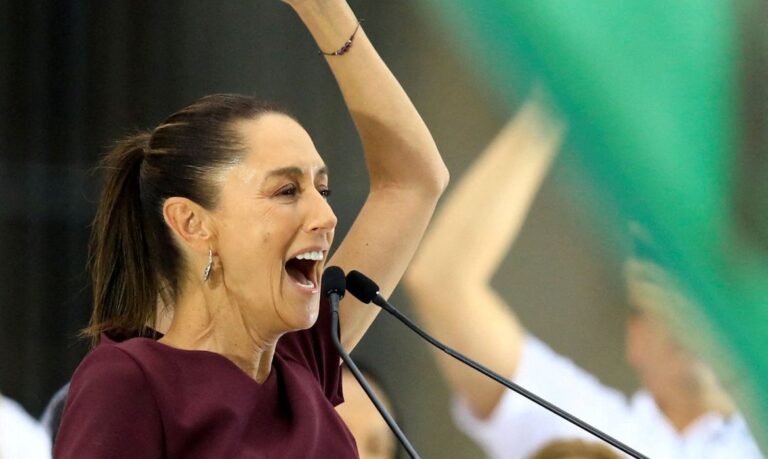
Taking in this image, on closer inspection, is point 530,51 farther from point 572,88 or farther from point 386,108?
point 386,108

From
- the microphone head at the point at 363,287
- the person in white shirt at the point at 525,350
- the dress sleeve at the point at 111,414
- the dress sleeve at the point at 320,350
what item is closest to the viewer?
the dress sleeve at the point at 111,414

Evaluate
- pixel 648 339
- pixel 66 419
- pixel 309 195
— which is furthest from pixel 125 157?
pixel 648 339

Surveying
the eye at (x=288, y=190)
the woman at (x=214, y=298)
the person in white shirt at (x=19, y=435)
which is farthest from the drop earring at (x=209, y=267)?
the person in white shirt at (x=19, y=435)

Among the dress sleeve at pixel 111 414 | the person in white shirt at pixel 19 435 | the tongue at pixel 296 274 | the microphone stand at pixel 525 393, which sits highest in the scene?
the microphone stand at pixel 525 393

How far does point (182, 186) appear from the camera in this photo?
115 centimetres

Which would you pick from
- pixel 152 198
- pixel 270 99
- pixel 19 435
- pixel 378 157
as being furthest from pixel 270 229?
pixel 19 435

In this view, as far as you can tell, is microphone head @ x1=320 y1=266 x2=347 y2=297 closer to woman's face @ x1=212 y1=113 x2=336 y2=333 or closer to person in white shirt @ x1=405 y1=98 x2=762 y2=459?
woman's face @ x1=212 y1=113 x2=336 y2=333

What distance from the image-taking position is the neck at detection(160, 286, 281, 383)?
3.70 feet

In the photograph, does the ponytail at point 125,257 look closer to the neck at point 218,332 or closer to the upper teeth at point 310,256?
the neck at point 218,332

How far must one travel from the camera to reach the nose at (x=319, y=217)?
1.11 metres

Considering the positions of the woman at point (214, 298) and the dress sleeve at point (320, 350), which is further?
the dress sleeve at point (320, 350)

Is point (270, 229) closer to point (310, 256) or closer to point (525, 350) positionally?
point (310, 256)

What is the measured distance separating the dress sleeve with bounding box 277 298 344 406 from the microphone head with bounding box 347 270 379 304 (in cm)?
14

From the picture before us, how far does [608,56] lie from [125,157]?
3.13 ft
